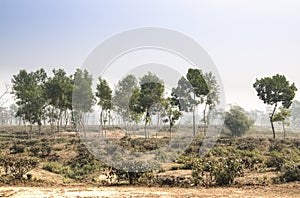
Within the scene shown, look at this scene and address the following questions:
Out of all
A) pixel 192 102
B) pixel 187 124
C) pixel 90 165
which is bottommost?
pixel 90 165

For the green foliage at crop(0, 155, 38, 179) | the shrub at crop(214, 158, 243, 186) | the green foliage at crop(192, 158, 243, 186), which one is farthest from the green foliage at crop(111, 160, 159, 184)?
the green foliage at crop(0, 155, 38, 179)

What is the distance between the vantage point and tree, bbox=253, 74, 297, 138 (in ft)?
116

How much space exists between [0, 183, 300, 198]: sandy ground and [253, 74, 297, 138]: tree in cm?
2688

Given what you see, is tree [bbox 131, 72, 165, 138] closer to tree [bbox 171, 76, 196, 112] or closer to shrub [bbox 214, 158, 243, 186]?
tree [bbox 171, 76, 196, 112]

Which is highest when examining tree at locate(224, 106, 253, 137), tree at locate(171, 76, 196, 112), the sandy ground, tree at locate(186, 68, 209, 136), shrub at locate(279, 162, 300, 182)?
tree at locate(186, 68, 209, 136)

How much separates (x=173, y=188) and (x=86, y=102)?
29920 mm

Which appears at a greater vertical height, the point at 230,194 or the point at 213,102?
the point at 213,102

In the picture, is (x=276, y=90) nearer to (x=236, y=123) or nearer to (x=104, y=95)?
(x=236, y=123)

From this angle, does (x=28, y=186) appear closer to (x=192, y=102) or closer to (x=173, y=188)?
(x=173, y=188)

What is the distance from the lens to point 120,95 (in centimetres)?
3612

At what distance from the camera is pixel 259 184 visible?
11.4m

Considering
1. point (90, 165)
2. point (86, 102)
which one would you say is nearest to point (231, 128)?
point (86, 102)

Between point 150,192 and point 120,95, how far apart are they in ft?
87.4

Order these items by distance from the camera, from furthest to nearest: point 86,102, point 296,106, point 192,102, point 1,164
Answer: point 296,106 < point 86,102 < point 192,102 < point 1,164
